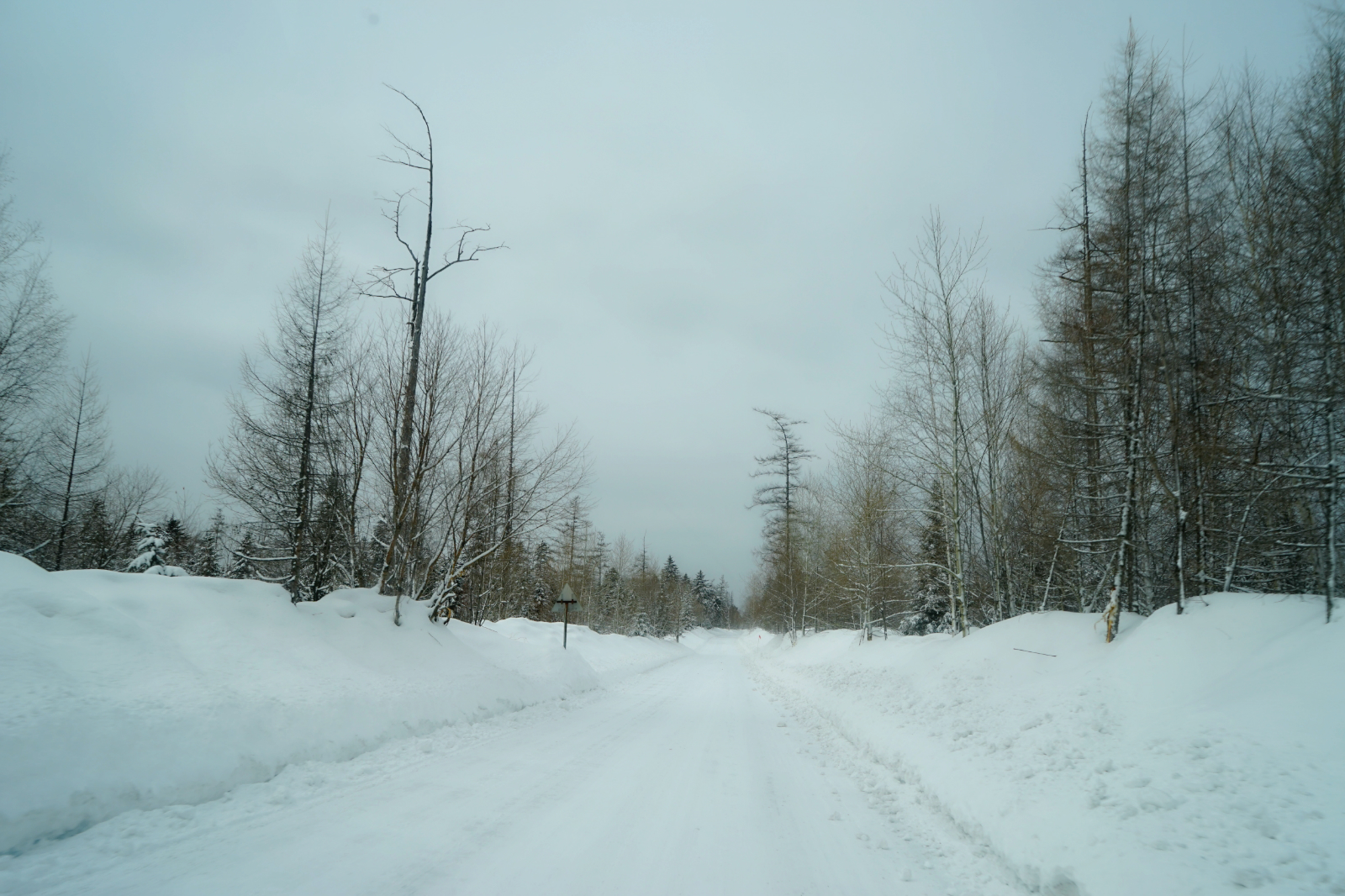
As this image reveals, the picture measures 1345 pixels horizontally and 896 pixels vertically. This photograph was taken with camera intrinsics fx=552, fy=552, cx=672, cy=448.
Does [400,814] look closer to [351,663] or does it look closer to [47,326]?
[351,663]

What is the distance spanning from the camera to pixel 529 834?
423 cm

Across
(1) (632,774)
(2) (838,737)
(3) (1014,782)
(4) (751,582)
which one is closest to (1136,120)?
(3) (1014,782)

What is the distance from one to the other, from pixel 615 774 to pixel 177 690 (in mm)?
4419

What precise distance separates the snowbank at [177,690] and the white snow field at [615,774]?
26 mm

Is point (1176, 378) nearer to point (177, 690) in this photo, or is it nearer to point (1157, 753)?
point (1157, 753)

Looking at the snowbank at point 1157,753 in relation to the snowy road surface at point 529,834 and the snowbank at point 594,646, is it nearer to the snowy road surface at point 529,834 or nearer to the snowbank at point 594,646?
the snowy road surface at point 529,834

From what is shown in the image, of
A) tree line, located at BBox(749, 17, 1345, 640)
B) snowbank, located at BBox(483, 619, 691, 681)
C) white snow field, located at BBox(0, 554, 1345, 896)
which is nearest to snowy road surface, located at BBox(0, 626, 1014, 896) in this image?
white snow field, located at BBox(0, 554, 1345, 896)

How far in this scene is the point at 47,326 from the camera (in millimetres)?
12914

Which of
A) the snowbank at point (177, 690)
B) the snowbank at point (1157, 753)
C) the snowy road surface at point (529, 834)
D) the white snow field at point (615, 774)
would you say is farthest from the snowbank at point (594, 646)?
the snowbank at point (1157, 753)

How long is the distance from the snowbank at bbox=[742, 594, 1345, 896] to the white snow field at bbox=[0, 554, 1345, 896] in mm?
22

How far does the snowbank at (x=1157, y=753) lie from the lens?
3.39 meters

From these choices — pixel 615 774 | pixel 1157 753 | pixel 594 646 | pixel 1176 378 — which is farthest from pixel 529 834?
pixel 594 646

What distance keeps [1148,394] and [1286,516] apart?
93.1 inches

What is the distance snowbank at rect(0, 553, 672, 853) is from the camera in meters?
3.95
